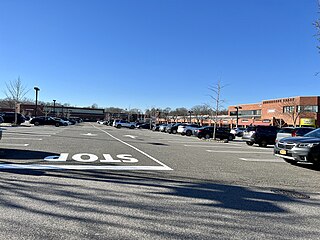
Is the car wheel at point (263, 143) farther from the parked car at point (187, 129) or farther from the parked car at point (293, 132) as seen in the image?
the parked car at point (187, 129)

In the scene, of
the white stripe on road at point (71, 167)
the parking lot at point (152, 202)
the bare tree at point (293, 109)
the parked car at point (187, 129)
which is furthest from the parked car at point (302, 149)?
the bare tree at point (293, 109)

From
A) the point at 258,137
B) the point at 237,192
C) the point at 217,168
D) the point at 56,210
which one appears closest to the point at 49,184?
the point at 56,210

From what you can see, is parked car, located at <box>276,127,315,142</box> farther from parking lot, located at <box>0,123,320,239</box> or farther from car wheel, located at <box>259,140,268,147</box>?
parking lot, located at <box>0,123,320,239</box>

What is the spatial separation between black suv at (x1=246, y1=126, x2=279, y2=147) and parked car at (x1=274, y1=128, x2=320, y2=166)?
1099 cm

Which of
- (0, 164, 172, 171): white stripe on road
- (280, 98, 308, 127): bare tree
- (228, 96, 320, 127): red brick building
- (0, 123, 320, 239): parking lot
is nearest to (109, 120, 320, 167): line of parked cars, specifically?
(0, 123, 320, 239): parking lot

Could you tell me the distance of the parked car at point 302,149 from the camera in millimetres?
9250

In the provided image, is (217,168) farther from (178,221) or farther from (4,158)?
(4,158)

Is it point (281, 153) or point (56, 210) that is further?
point (281, 153)

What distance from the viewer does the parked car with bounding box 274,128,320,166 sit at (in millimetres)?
9250

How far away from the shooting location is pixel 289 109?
70.4 m

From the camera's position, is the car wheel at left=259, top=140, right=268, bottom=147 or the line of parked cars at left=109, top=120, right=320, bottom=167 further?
the car wheel at left=259, top=140, right=268, bottom=147

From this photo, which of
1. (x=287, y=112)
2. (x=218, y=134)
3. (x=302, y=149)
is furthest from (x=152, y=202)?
(x=287, y=112)

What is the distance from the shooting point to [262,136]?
70.2ft

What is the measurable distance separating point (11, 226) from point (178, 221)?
2.34m
